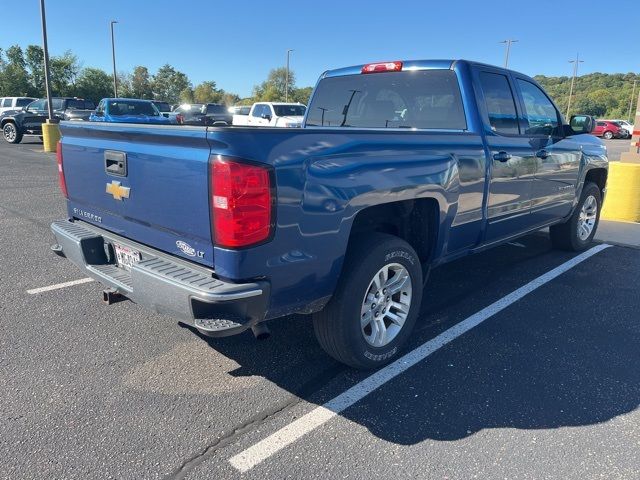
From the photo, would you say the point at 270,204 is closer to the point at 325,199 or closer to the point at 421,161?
the point at 325,199

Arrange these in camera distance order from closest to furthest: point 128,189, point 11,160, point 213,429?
1. point 213,429
2. point 128,189
3. point 11,160

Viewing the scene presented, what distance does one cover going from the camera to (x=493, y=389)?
9.76ft

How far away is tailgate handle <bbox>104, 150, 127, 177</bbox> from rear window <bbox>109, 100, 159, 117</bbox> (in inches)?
597

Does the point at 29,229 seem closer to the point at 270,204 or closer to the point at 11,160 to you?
the point at 270,204

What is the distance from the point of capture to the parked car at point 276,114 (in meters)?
18.8

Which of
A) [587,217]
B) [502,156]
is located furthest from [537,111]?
[587,217]

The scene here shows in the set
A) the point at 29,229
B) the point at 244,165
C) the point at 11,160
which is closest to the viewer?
the point at 244,165

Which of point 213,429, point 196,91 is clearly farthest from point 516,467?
point 196,91

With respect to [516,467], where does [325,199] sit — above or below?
above

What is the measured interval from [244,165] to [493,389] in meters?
1.97

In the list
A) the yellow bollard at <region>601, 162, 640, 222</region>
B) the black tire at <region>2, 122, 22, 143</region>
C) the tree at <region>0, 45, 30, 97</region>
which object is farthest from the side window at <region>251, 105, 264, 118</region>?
the tree at <region>0, 45, 30, 97</region>

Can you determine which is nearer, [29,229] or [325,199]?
[325,199]

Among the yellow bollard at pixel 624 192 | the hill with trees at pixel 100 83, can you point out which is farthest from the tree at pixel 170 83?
the yellow bollard at pixel 624 192

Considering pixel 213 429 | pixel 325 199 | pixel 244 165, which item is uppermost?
pixel 244 165
